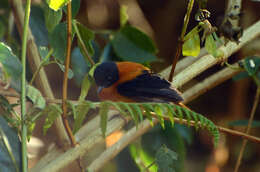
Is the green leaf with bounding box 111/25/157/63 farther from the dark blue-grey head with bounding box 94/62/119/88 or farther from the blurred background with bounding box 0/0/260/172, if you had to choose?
the blurred background with bounding box 0/0/260/172

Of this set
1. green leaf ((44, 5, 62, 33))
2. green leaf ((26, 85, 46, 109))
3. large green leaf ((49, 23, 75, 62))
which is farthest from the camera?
large green leaf ((49, 23, 75, 62))

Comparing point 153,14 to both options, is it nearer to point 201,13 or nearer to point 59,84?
point 59,84

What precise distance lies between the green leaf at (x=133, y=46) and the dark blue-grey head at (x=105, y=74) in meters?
0.07

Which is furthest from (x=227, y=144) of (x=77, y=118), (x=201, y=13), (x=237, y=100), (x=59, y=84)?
(x=77, y=118)

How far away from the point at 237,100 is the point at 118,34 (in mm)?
2116

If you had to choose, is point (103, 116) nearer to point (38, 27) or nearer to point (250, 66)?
point (250, 66)

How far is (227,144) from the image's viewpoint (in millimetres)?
4098

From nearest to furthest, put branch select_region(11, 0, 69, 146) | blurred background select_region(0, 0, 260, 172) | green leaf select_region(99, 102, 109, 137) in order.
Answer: green leaf select_region(99, 102, 109, 137) < branch select_region(11, 0, 69, 146) < blurred background select_region(0, 0, 260, 172)

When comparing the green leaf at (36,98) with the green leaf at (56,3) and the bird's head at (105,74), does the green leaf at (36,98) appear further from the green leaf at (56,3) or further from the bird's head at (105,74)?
the bird's head at (105,74)

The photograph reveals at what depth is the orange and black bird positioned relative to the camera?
1685mm

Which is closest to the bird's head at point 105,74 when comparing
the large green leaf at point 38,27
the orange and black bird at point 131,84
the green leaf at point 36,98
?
the orange and black bird at point 131,84

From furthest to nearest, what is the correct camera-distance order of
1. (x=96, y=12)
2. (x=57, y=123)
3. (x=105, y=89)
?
(x=96, y=12) → (x=105, y=89) → (x=57, y=123)

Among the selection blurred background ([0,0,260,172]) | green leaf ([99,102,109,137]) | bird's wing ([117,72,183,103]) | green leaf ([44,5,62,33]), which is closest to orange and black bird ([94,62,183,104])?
bird's wing ([117,72,183,103])

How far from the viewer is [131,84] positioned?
79.4 inches
